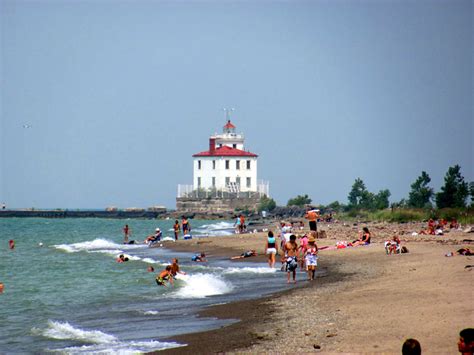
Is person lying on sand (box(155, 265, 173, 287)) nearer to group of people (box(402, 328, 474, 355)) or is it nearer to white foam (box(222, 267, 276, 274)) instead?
white foam (box(222, 267, 276, 274))

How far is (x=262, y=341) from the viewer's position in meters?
14.4

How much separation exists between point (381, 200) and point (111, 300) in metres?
72.3

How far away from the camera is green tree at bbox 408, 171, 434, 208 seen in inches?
3118

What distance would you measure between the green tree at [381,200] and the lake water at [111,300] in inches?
1934

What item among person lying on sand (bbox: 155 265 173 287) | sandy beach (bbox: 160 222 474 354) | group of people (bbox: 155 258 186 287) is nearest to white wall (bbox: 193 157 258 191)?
group of people (bbox: 155 258 186 287)

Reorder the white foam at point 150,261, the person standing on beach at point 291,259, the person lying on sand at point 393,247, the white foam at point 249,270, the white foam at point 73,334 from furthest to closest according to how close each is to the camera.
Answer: the white foam at point 150,261, the person lying on sand at point 393,247, the white foam at point 249,270, the person standing on beach at point 291,259, the white foam at point 73,334

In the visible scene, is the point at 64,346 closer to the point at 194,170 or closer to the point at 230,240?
the point at 230,240

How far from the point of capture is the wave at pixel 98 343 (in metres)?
15.2

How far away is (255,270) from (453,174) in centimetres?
4309

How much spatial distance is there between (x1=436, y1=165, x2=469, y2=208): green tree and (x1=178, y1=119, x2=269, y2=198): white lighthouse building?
142ft

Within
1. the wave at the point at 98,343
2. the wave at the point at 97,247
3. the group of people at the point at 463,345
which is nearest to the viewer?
the group of people at the point at 463,345

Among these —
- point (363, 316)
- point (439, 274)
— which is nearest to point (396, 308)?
point (363, 316)

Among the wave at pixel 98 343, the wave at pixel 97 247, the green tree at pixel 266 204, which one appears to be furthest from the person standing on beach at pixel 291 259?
the green tree at pixel 266 204

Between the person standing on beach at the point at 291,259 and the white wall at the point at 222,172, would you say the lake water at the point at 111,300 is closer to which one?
the person standing on beach at the point at 291,259
